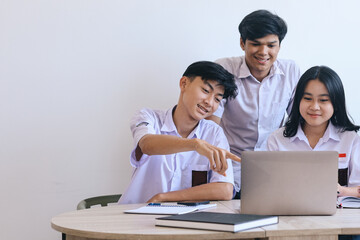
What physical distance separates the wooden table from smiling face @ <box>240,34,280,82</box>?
3.38 feet

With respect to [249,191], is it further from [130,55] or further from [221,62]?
[130,55]

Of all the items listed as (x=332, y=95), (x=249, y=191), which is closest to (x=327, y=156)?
(x=249, y=191)

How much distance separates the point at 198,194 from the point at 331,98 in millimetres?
773

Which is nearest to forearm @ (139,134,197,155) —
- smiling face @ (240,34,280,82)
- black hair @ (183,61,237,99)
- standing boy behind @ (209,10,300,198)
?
black hair @ (183,61,237,99)

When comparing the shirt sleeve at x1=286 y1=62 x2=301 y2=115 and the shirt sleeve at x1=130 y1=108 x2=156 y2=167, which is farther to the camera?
the shirt sleeve at x1=286 y1=62 x2=301 y2=115

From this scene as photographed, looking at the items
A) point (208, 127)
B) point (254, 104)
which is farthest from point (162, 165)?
point (254, 104)

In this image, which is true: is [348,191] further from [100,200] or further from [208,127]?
[100,200]

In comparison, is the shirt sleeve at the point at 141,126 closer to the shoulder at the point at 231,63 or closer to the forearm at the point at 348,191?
the shoulder at the point at 231,63

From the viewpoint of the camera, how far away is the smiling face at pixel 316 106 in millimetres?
2133

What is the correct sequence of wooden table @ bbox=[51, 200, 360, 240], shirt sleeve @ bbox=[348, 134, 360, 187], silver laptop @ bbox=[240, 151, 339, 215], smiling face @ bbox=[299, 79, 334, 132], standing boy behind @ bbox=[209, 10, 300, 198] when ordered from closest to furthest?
1. wooden table @ bbox=[51, 200, 360, 240]
2. silver laptop @ bbox=[240, 151, 339, 215]
3. shirt sleeve @ bbox=[348, 134, 360, 187]
4. smiling face @ bbox=[299, 79, 334, 132]
5. standing boy behind @ bbox=[209, 10, 300, 198]

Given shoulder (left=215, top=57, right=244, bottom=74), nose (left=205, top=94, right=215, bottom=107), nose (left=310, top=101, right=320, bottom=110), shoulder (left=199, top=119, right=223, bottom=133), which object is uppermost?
shoulder (left=215, top=57, right=244, bottom=74)

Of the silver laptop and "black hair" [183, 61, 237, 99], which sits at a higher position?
"black hair" [183, 61, 237, 99]

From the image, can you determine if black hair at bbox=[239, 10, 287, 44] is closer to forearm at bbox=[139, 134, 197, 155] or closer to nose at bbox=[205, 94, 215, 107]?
nose at bbox=[205, 94, 215, 107]

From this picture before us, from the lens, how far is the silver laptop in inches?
58.9
